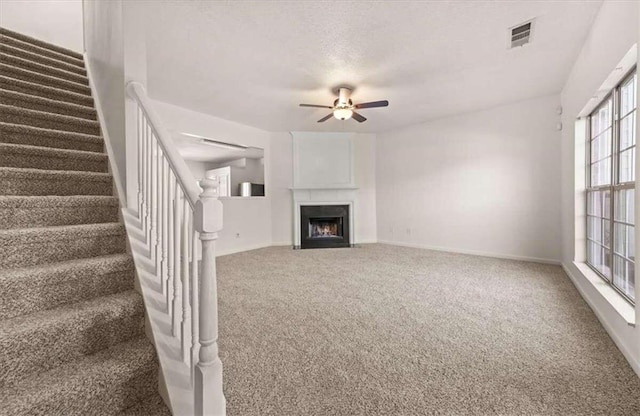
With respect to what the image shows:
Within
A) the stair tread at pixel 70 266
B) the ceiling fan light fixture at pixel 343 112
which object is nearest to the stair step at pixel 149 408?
the stair tread at pixel 70 266

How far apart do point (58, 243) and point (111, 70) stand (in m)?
1.34

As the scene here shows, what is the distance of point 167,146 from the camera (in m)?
1.27

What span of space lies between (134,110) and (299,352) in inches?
71.7

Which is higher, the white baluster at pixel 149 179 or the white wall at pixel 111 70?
the white wall at pixel 111 70

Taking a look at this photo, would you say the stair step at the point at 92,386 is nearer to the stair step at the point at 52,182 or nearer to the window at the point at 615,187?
the stair step at the point at 52,182

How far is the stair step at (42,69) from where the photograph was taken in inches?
99.2

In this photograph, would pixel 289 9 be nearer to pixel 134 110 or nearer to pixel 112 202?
pixel 134 110

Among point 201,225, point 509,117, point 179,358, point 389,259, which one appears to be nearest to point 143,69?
point 201,225

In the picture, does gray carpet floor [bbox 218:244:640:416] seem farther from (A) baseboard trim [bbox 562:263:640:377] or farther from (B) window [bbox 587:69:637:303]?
(B) window [bbox 587:69:637:303]

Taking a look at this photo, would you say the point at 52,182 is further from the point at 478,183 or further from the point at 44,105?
the point at 478,183

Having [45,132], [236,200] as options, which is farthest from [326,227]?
[45,132]

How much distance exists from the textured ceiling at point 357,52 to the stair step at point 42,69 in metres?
0.67

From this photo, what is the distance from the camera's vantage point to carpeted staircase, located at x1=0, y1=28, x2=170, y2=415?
1045mm

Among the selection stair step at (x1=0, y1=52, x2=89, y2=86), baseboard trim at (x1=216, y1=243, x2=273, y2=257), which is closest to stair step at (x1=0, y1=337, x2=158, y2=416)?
stair step at (x1=0, y1=52, x2=89, y2=86)
